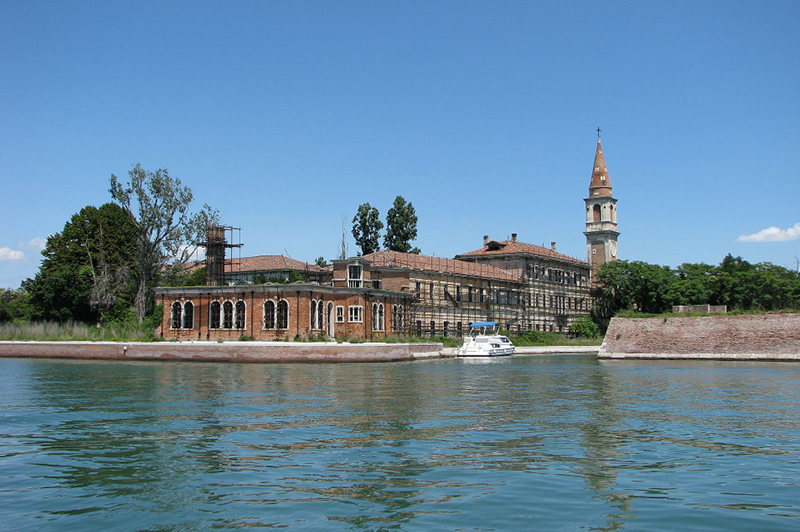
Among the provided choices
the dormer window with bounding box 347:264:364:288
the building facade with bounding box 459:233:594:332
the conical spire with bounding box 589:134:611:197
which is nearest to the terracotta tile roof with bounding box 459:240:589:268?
the building facade with bounding box 459:233:594:332

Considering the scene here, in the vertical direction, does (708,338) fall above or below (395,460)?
above

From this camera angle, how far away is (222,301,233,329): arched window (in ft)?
147

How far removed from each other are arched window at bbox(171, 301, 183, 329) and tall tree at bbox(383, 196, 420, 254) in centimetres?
2881

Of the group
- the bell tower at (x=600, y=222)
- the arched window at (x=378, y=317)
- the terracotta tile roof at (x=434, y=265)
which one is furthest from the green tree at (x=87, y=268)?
the bell tower at (x=600, y=222)

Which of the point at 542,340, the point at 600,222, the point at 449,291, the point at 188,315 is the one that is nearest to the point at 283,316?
the point at 188,315

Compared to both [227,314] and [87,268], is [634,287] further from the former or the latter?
[87,268]

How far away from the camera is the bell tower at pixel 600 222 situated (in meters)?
77.4

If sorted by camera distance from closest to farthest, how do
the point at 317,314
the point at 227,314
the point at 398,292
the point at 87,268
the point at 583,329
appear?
the point at 317,314 < the point at 227,314 < the point at 398,292 < the point at 87,268 < the point at 583,329

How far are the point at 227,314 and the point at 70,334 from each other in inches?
398

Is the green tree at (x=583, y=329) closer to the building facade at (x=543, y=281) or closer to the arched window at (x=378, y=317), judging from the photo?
the building facade at (x=543, y=281)

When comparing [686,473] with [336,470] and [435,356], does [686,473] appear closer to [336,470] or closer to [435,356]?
[336,470]

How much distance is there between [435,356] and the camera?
47.2 meters

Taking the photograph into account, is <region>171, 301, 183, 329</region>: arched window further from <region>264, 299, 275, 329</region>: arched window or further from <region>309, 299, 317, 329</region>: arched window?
<region>309, 299, 317, 329</region>: arched window

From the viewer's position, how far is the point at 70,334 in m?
45.8
